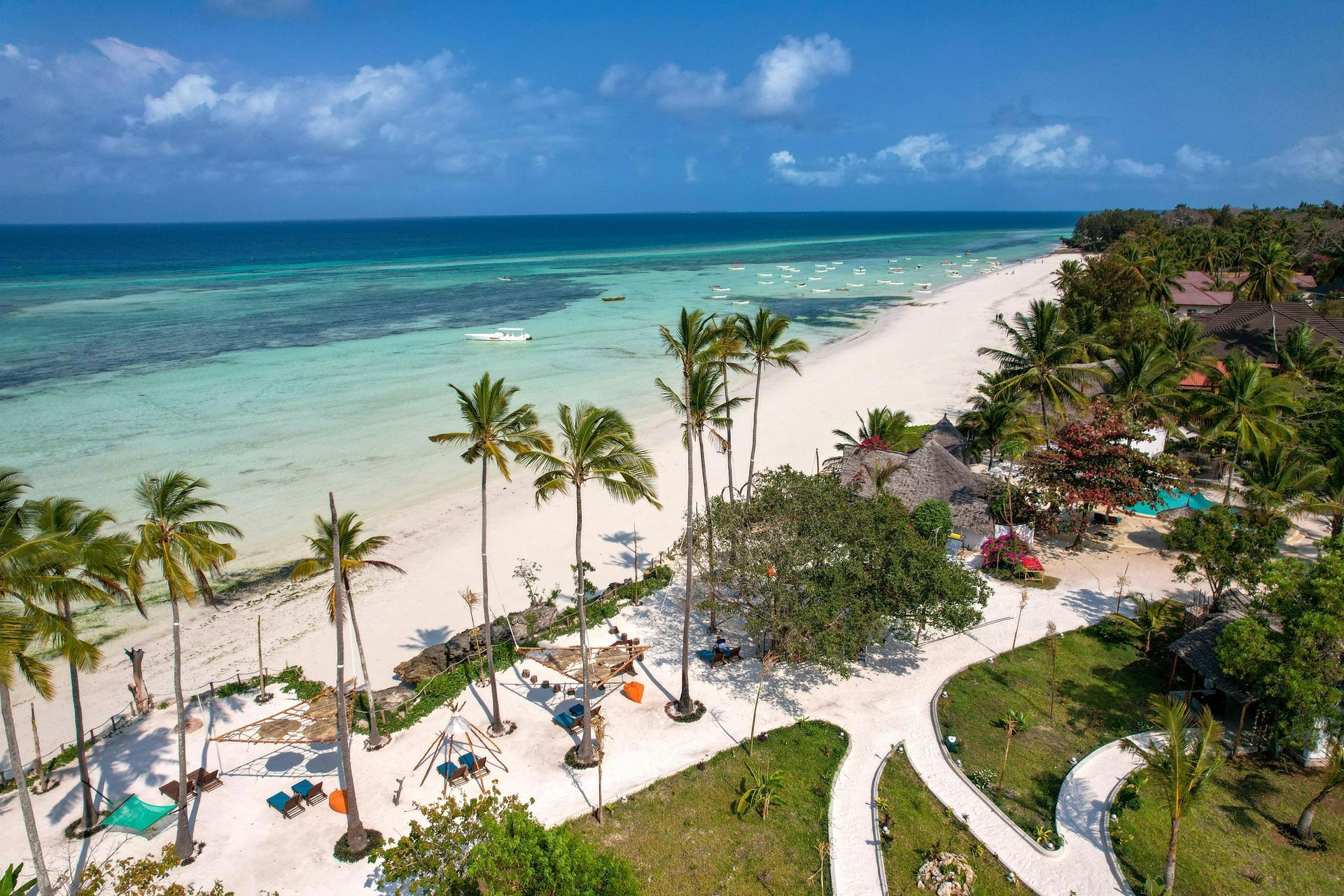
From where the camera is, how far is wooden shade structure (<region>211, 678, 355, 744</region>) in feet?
49.1

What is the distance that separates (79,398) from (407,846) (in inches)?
1899

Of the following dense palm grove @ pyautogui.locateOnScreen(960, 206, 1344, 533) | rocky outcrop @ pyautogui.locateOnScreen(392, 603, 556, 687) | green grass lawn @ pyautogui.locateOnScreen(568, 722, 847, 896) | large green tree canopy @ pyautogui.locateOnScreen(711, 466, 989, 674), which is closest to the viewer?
green grass lawn @ pyautogui.locateOnScreen(568, 722, 847, 896)

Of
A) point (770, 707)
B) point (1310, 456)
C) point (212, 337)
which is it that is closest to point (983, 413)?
point (1310, 456)

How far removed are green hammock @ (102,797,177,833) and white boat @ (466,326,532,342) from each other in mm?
50408

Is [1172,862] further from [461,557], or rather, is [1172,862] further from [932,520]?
[461,557]

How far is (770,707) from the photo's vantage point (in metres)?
17.3

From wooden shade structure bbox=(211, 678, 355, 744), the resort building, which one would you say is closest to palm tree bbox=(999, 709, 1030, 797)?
the resort building

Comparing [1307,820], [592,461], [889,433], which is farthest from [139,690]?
[889,433]

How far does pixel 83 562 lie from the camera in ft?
35.9

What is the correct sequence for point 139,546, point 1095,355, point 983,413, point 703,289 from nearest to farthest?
point 139,546, point 983,413, point 1095,355, point 703,289

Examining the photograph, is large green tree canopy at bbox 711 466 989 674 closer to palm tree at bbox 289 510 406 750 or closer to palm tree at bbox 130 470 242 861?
palm tree at bbox 289 510 406 750

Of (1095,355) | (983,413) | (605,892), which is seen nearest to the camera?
(605,892)

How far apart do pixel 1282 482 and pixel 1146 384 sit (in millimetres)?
8617

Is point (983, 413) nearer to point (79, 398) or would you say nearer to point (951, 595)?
point (951, 595)
